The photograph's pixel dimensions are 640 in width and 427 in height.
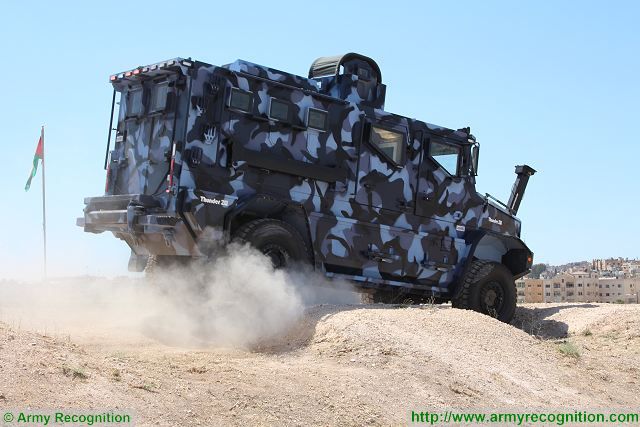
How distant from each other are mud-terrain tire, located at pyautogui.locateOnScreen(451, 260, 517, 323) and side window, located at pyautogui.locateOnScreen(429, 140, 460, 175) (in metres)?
1.68

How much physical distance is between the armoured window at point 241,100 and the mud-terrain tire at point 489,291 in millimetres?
4984

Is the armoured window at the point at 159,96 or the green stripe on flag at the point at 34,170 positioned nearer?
the armoured window at the point at 159,96

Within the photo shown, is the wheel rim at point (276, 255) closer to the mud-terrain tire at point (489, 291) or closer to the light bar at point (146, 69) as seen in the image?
the light bar at point (146, 69)

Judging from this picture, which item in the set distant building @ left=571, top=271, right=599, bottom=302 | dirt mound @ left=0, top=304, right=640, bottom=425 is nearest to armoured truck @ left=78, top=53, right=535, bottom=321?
dirt mound @ left=0, top=304, right=640, bottom=425

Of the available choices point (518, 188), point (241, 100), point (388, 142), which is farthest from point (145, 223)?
point (518, 188)

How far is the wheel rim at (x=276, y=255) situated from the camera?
11.6 meters

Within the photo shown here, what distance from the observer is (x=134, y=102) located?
12414 mm

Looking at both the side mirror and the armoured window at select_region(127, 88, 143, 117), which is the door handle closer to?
the side mirror

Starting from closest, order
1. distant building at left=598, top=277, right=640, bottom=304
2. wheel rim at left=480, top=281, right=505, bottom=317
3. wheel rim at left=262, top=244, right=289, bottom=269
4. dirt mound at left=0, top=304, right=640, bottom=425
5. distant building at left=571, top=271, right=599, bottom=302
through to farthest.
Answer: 1. dirt mound at left=0, top=304, right=640, bottom=425
2. wheel rim at left=262, top=244, right=289, bottom=269
3. wheel rim at left=480, top=281, right=505, bottom=317
4. distant building at left=598, top=277, right=640, bottom=304
5. distant building at left=571, top=271, right=599, bottom=302

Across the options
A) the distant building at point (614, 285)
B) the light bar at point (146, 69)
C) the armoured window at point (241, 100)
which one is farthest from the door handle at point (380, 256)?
the distant building at point (614, 285)

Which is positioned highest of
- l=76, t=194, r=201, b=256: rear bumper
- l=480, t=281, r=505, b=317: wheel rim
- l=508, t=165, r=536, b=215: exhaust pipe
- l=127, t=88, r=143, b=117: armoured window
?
l=127, t=88, r=143, b=117: armoured window

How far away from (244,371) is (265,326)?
103 inches

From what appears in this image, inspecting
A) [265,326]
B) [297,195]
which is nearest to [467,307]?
[297,195]

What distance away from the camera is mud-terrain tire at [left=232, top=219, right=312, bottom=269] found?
11430 mm
